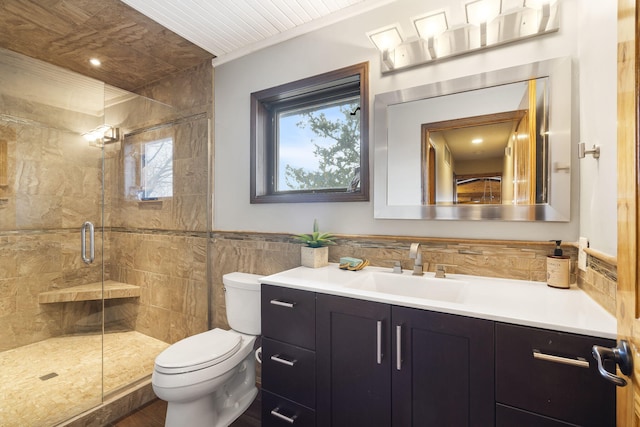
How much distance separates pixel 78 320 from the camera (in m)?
2.36

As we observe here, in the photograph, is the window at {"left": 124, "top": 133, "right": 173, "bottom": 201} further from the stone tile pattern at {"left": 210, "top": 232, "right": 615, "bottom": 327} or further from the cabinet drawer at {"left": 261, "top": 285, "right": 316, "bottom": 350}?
the cabinet drawer at {"left": 261, "top": 285, "right": 316, "bottom": 350}

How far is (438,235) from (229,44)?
1978 mm

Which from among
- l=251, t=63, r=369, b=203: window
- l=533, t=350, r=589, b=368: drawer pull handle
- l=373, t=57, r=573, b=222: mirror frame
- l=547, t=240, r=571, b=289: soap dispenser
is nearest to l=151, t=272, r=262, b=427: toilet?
l=251, t=63, r=369, b=203: window

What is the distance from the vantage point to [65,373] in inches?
79.0

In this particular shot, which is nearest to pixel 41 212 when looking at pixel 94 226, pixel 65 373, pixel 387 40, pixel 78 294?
pixel 94 226

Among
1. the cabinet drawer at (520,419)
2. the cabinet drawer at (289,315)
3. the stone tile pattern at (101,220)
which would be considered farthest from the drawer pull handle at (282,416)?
the stone tile pattern at (101,220)

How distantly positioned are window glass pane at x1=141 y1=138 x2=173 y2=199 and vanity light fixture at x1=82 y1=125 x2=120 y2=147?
0.30 metres

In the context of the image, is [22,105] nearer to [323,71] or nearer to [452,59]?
[323,71]

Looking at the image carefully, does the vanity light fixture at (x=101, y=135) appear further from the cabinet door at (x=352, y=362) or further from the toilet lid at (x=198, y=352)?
the cabinet door at (x=352, y=362)

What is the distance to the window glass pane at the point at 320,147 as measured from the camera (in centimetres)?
186

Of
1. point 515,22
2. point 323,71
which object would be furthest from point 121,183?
point 515,22

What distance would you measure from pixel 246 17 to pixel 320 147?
0.93 m

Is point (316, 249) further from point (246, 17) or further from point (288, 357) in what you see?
point (246, 17)

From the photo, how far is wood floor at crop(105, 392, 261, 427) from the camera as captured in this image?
5.63 ft
